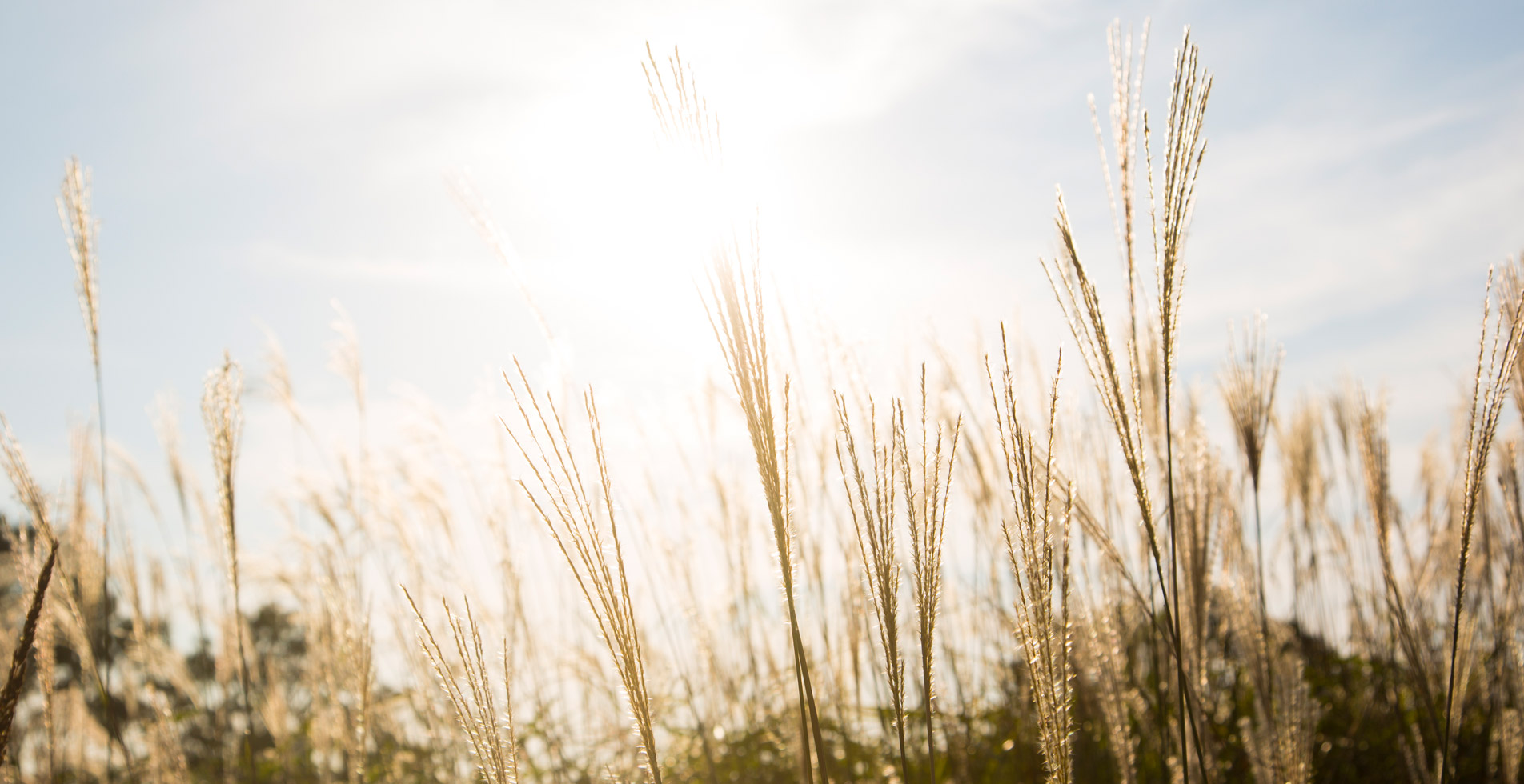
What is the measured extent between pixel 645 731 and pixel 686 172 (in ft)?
2.23

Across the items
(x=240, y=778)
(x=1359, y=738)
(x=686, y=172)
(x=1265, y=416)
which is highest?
(x=686, y=172)

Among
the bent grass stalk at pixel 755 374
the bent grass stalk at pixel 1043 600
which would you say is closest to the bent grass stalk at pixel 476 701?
the bent grass stalk at pixel 755 374

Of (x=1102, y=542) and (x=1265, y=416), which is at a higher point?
(x=1265, y=416)

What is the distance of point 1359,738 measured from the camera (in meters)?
3.48

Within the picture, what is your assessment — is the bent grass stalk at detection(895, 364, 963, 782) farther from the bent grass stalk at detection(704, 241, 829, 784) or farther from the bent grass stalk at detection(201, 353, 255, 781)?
the bent grass stalk at detection(201, 353, 255, 781)

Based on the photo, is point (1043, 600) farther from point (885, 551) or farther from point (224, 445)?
point (224, 445)

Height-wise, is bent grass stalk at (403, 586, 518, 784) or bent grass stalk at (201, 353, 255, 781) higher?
bent grass stalk at (201, 353, 255, 781)

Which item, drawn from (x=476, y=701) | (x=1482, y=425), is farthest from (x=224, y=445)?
(x=1482, y=425)

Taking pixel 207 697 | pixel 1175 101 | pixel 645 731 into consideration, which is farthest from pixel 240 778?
pixel 1175 101

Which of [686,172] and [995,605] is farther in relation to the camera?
[995,605]

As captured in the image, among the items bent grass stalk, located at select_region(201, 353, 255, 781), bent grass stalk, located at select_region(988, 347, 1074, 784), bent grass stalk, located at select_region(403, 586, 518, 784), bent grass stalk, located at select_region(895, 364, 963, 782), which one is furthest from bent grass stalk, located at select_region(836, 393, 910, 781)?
bent grass stalk, located at select_region(201, 353, 255, 781)

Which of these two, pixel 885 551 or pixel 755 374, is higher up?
pixel 755 374

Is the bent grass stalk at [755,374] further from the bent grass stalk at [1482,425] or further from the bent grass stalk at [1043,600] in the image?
the bent grass stalk at [1482,425]

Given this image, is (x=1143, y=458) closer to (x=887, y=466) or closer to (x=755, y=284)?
(x=887, y=466)
